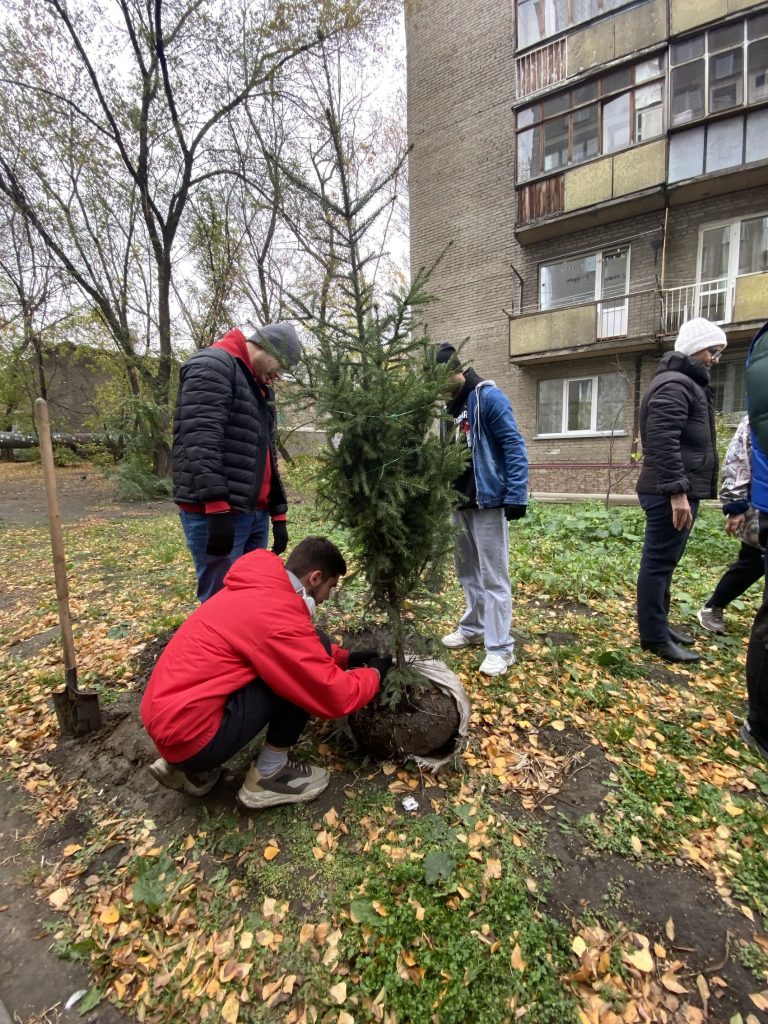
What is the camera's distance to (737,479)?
331cm

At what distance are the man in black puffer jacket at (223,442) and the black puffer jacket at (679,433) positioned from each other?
2265 millimetres

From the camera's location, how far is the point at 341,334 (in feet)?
6.93

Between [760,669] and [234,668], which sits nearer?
[234,668]

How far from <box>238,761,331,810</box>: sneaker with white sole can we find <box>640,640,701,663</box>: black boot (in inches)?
96.5

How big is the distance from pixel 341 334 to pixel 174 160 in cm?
1402

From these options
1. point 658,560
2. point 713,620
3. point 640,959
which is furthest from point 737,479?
point 640,959

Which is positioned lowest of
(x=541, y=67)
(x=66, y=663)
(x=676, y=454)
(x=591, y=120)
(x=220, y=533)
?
(x=66, y=663)

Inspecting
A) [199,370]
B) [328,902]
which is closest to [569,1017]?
[328,902]

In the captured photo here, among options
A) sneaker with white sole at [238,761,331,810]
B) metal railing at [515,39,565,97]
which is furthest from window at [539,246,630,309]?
sneaker with white sole at [238,761,331,810]

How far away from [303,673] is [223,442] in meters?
1.39

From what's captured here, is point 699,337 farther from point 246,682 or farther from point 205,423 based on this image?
point 246,682

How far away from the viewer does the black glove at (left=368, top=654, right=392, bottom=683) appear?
2285 mm

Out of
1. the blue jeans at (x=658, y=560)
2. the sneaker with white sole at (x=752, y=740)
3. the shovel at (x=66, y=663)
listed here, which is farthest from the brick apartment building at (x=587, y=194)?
the sneaker with white sole at (x=752, y=740)

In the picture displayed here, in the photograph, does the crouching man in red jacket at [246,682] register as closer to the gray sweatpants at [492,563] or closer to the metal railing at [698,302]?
the gray sweatpants at [492,563]
